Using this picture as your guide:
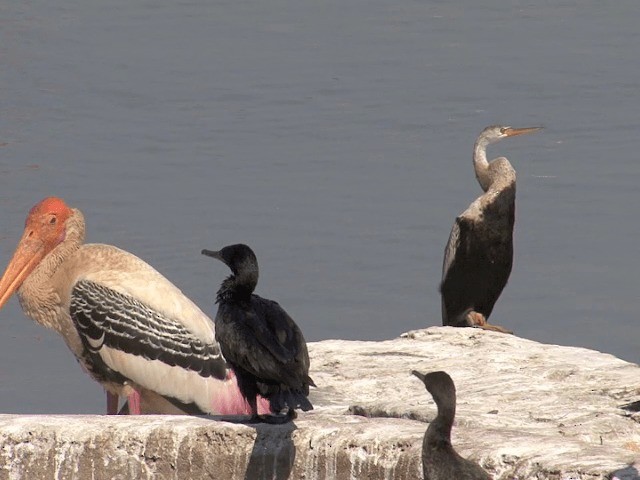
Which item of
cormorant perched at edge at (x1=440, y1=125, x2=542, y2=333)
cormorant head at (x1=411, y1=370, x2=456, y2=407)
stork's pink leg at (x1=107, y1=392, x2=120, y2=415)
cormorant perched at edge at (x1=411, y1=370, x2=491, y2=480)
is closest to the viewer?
cormorant perched at edge at (x1=411, y1=370, x2=491, y2=480)

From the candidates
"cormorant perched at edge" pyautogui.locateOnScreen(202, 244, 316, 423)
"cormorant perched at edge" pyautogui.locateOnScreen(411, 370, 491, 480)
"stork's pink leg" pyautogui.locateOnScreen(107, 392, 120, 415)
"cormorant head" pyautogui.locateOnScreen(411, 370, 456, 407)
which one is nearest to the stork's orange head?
"stork's pink leg" pyautogui.locateOnScreen(107, 392, 120, 415)

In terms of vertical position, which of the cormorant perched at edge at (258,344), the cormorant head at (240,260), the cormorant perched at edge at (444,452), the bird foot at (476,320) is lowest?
the cormorant perched at edge at (444,452)

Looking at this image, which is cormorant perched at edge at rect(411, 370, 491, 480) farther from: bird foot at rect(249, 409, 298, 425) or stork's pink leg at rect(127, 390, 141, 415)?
stork's pink leg at rect(127, 390, 141, 415)

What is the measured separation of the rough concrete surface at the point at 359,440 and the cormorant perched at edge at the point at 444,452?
1.16ft

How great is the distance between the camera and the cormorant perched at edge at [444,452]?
6.01 meters

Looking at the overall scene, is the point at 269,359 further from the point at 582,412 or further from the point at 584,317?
the point at 584,317

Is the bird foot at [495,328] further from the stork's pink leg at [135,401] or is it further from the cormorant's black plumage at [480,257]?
the stork's pink leg at [135,401]

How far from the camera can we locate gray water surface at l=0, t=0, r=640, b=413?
Answer: 1205cm

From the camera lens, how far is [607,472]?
6.16 m

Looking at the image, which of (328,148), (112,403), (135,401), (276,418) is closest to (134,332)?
(135,401)

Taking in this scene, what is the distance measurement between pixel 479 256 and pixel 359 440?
4654mm

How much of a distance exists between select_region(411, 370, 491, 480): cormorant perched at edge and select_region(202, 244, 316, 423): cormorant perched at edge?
0.61 m

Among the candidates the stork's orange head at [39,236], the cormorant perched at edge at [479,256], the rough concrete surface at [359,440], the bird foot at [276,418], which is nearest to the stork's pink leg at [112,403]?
the stork's orange head at [39,236]

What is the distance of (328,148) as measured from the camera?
1483cm
